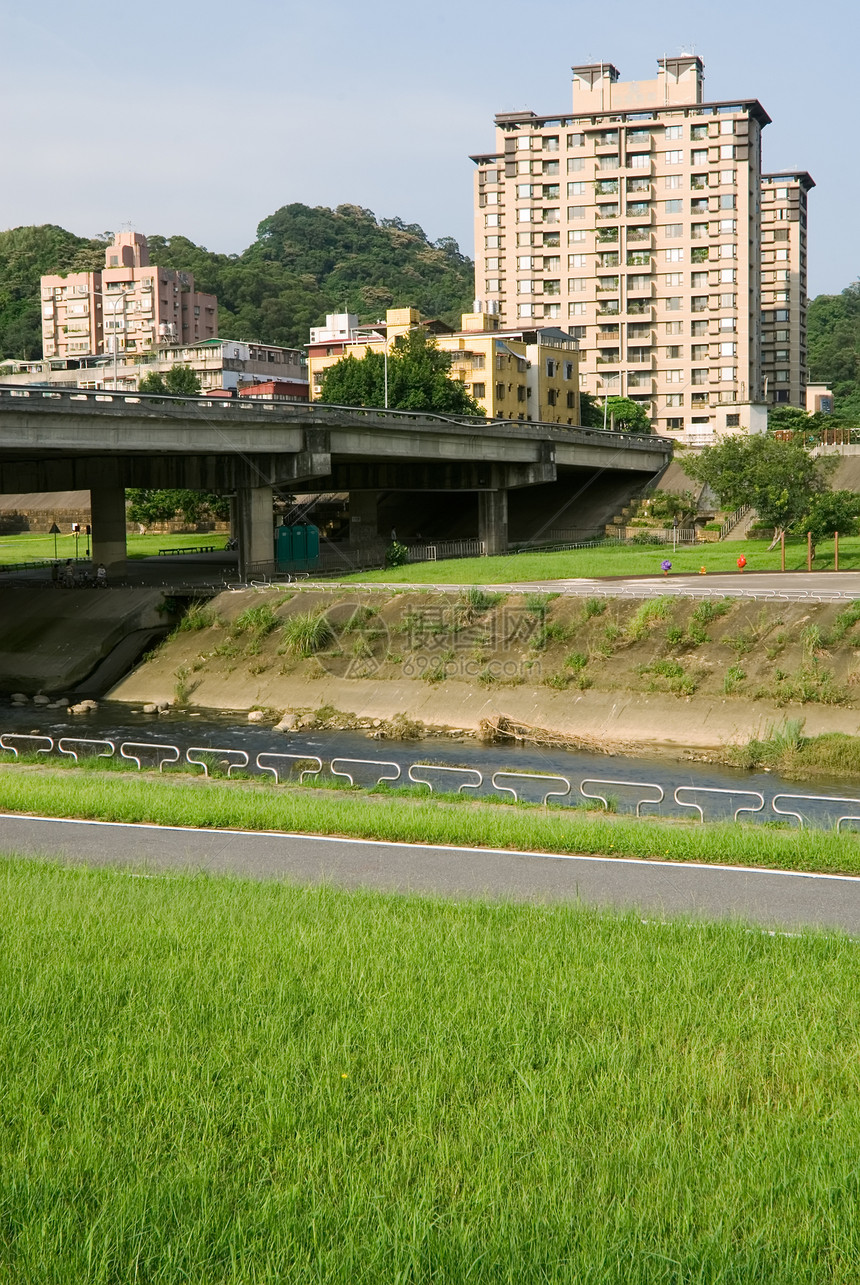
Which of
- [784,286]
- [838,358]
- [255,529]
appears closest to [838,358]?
[838,358]

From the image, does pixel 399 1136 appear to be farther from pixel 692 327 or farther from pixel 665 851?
pixel 692 327

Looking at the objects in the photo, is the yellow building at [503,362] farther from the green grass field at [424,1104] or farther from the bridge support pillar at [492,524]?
the green grass field at [424,1104]

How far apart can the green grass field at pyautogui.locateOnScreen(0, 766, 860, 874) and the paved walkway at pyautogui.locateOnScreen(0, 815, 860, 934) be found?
52 centimetres

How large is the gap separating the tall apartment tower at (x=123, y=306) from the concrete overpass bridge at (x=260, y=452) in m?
106

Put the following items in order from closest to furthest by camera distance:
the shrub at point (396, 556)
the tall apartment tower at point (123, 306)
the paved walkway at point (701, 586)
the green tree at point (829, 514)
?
1. the paved walkway at point (701, 586)
2. the green tree at point (829, 514)
3. the shrub at point (396, 556)
4. the tall apartment tower at point (123, 306)

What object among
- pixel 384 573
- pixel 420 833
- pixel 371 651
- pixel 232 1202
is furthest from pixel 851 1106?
pixel 384 573

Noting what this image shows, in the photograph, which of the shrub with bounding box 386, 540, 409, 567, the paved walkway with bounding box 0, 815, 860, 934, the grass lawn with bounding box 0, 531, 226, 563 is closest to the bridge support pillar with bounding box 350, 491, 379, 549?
the grass lawn with bounding box 0, 531, 226, 563

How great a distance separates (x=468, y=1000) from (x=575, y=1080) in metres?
1.59

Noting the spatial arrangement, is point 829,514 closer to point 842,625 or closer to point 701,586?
point 701,586

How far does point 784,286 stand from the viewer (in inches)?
6206

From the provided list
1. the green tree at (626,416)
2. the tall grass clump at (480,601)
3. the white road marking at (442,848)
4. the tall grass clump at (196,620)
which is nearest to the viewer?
the white road marking at (442,848)

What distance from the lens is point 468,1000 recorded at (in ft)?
32.4

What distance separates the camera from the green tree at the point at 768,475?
2440 inches

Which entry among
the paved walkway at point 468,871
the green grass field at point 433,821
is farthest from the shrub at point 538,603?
the paved walkway at point 468,871
